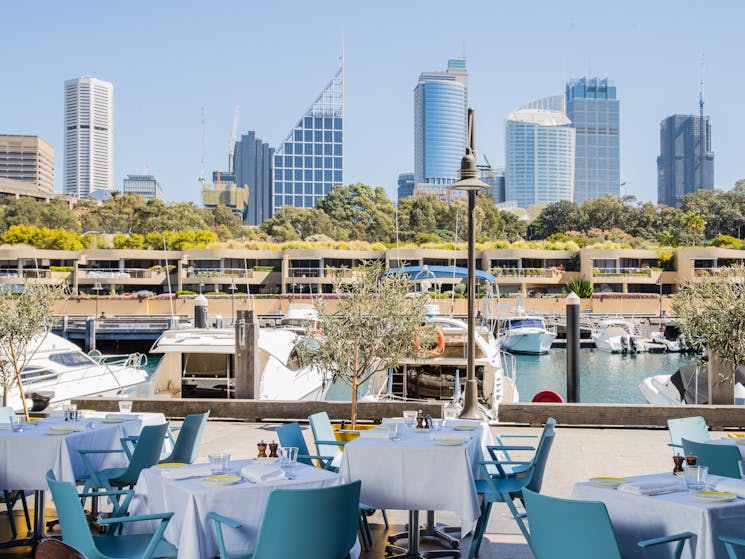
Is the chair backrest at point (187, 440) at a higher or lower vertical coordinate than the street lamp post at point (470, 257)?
lower

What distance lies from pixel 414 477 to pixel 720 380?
8.11 metres

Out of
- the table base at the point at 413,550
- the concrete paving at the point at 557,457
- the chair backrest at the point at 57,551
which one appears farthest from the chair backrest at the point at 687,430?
the chair backrest at the point at 57,551

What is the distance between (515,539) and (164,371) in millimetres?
13309

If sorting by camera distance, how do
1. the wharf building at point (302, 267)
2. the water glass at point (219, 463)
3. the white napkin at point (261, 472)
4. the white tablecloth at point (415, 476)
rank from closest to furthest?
the white napkin at point (261, 472), the water glass at point (219, 463), the white tablecloth at point (415, 476), the wharf building at point (302, 267)

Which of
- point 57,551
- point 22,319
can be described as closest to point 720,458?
point 57,551

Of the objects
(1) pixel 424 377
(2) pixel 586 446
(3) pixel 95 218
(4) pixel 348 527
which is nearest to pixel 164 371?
(1) pixel 424 377

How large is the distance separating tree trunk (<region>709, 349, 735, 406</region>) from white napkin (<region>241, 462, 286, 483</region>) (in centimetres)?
897

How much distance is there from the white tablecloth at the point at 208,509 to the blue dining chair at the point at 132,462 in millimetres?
1771

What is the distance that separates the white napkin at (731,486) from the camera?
477cm

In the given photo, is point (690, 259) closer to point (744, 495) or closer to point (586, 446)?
point (586, 446)

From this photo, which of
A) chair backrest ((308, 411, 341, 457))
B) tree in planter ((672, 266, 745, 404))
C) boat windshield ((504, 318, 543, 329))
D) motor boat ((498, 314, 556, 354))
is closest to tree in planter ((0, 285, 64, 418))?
chair backrest ((308, 411, 341, 457))

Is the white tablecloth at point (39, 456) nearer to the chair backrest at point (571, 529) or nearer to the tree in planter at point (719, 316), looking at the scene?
the chair backrest at point (571, 529)

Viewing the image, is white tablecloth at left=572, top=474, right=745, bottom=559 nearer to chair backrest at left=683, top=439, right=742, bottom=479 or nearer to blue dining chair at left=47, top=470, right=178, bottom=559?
chair backrest at left=683, top=439, right=742, bottom=479

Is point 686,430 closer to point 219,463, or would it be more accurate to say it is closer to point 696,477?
point 696,477
